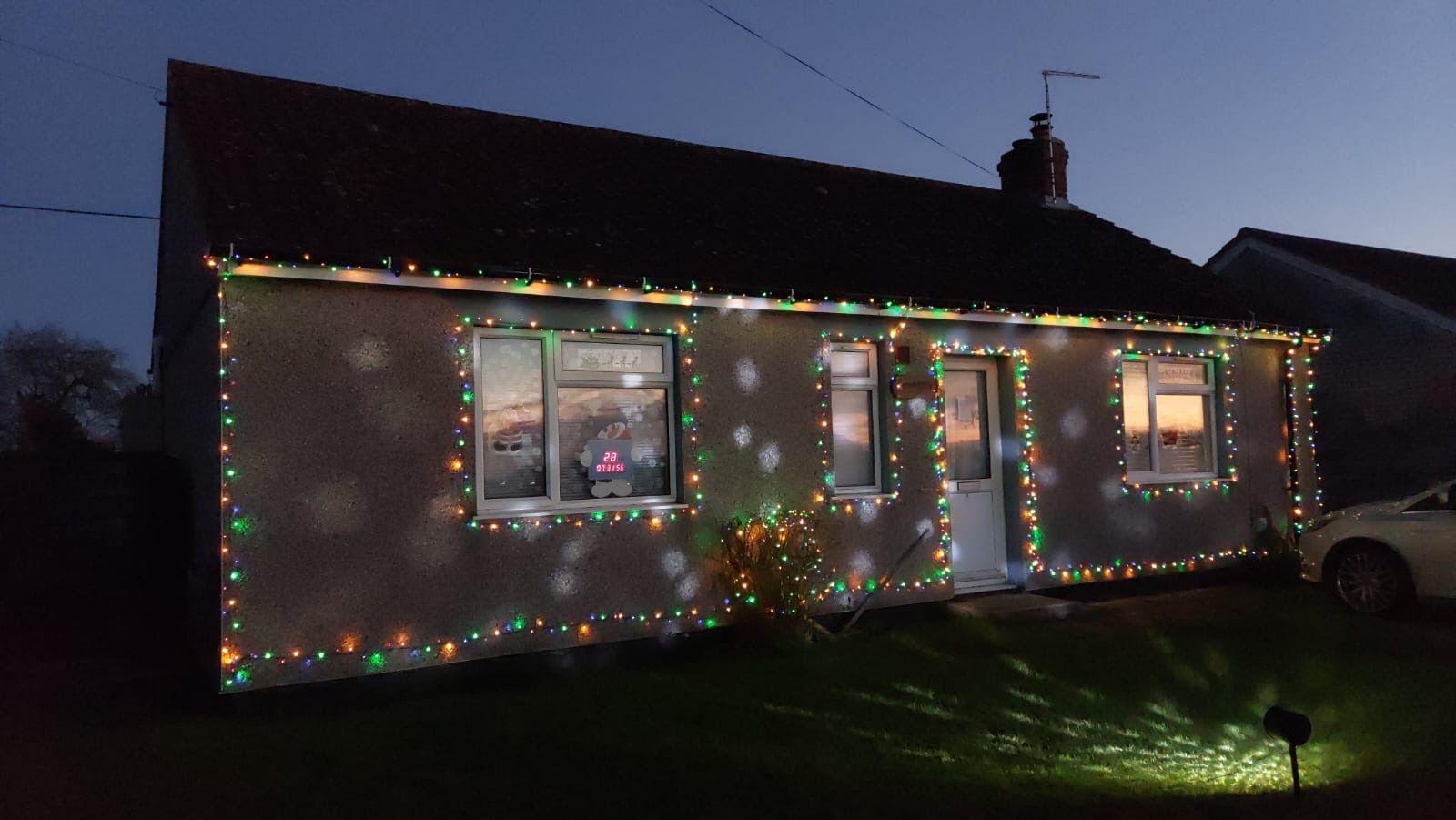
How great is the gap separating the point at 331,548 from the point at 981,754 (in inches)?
172

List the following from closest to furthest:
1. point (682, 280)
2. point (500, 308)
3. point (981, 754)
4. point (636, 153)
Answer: point (981, 754)
point (500, 308)
point (682, 280)
point (636, 153)

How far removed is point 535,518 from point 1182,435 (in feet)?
25.7

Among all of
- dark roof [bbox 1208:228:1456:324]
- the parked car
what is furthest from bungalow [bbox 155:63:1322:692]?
dark roof [bbox 1208:228:1456:324]

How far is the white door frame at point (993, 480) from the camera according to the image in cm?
1002

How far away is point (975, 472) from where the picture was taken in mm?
10180

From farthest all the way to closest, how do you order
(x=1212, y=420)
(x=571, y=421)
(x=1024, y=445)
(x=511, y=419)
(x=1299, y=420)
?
(x=1299, y=420) < (x=1212, y=420) < (x=1024, y=445) < (x=571, y=421) < (x=511, y=419)

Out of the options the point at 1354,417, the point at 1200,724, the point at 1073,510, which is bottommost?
the point at 1200,724

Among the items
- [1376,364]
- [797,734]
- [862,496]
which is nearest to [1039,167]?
[1376,364]

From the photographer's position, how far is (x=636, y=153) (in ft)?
36.4

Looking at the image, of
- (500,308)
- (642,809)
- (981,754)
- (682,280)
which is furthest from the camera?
(682,280)

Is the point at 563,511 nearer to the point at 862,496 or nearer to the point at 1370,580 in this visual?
the point at 862,496

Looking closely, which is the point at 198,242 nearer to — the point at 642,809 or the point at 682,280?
the point at 682,280

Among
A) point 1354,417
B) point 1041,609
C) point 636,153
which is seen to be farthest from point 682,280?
point 1354,417

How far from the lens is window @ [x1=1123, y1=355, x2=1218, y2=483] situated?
1107cm
